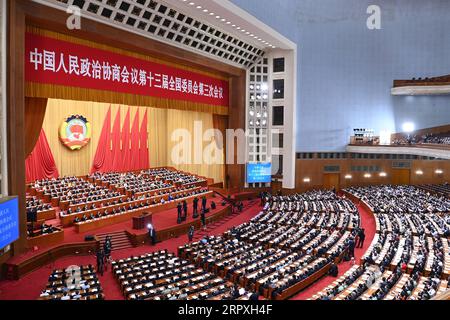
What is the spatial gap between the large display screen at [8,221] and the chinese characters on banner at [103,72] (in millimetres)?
4169

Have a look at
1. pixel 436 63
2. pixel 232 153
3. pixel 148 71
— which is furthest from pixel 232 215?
pixel 436 63

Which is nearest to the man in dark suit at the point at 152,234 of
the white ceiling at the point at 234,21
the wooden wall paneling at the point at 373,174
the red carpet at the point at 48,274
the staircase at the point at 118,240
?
the red carpet at the point at 48,274

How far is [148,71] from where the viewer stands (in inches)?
599

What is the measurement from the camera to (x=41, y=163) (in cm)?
1728

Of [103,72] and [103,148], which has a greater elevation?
[103,72]

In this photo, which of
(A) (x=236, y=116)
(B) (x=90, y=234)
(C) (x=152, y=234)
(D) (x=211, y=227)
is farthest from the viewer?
(A) (x=236, y=116)

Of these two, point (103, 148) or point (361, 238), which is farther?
point (103, 148)

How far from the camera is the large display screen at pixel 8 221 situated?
8289mm

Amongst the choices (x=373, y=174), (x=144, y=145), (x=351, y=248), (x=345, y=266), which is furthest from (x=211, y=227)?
(x=373, y=174)

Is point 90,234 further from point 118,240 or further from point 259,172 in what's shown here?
point 259,172

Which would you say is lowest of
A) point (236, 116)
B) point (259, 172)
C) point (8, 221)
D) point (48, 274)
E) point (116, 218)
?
point (48, 274)

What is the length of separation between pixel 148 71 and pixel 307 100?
11.2m

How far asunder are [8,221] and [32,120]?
4.37 m
